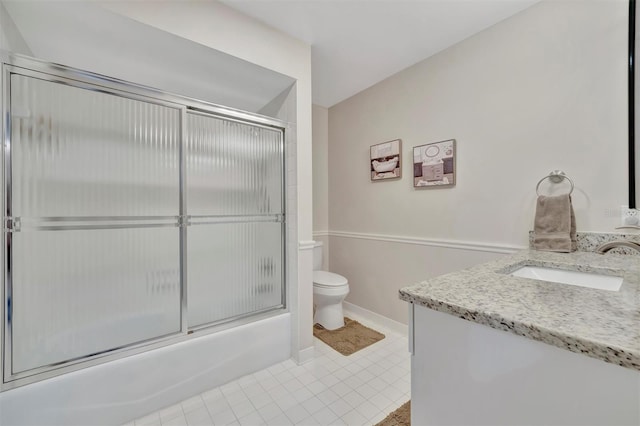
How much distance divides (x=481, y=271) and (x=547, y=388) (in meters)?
0.52

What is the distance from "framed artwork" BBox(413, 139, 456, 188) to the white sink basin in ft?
3.18

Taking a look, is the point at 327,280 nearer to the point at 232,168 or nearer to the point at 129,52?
the point at 232,168

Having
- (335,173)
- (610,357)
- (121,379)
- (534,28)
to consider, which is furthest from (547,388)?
(335,173)

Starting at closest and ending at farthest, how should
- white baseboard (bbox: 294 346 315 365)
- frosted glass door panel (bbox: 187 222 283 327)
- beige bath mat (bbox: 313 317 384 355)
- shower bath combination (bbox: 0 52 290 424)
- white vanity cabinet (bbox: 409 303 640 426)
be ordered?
white vanity cabinet (bbox: 409 303 640 426), shower bath combination (bbox: 0 52 290 424), frosted glass door panel (bbox: 187 222 283 327), white baseboard (bbox: 294 346 315 365), beige bath mat (bbox: 313 317 384 355)

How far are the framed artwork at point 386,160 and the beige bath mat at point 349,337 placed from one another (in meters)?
1.49

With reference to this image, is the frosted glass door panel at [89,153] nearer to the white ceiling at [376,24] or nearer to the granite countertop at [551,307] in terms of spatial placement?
the white ceiling at [376,24]

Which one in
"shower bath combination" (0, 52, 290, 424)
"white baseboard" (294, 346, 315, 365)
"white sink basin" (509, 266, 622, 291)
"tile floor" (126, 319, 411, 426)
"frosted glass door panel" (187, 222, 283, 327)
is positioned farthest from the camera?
"white baseboard" (294, 346, 315, 365)

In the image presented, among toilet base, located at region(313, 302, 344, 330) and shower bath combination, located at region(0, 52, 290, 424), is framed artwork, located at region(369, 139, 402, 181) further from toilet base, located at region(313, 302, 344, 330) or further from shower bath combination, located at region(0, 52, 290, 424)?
toilet base, located at region(313, 302, 344, 330)

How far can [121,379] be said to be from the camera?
139 centimetres

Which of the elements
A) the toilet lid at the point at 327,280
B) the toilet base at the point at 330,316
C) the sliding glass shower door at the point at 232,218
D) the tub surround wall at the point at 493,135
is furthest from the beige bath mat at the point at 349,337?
the sliding glass shower door at the point at 232,218

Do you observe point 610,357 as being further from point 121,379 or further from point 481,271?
point 121,379

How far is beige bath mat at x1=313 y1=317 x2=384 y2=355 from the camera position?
2156 mm

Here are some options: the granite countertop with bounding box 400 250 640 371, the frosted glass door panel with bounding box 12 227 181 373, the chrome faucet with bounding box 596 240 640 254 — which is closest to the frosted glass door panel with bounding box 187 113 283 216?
the frosted glass door panel with bounding box 12 227 181 373

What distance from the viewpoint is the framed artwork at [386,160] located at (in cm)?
239
